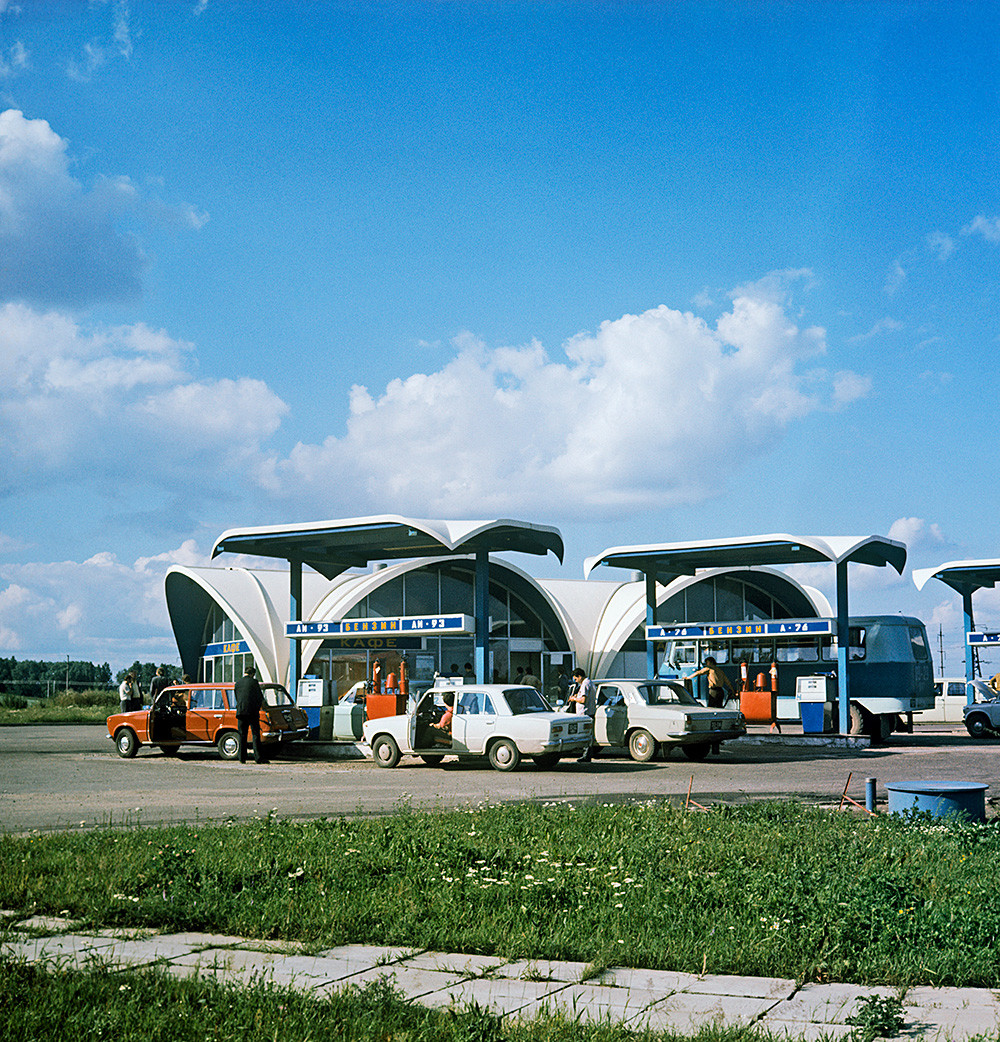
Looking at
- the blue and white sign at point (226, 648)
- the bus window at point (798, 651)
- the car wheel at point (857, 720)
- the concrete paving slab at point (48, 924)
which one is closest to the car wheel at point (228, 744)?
the car wheel at point (857, 720)

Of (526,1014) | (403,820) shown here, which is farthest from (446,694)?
(526,1014)

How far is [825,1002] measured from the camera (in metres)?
5.58

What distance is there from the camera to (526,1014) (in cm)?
531

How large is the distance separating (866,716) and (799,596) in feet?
41.8

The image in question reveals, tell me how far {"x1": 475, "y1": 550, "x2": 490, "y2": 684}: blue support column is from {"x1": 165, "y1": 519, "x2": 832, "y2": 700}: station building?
5.98 meters

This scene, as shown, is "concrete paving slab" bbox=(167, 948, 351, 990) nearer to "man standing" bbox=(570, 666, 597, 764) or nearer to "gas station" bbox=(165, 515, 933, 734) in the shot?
"man standing" bbox=(570, 666, 597, 764)

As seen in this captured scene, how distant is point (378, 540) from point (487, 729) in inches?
394

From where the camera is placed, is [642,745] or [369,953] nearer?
[369,953]

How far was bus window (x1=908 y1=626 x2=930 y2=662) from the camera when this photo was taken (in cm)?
2989

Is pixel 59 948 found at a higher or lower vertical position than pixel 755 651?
lower

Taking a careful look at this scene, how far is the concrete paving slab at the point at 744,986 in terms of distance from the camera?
573cm

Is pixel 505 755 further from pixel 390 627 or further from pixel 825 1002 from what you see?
pixel 825 1002

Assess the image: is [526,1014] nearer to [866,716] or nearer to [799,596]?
[866,716]

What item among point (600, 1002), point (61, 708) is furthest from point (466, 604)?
point (600, 1002)
